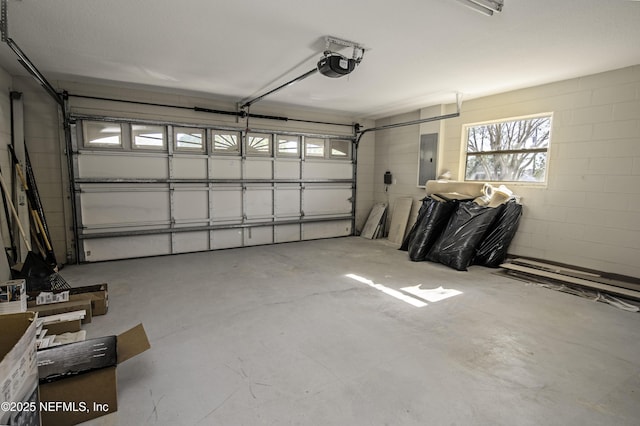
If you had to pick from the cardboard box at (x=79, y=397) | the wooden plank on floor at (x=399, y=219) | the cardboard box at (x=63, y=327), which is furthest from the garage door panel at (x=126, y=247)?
the wooden plank on floor at (x=399, y=219)

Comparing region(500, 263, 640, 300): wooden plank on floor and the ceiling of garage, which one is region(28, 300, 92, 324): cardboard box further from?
region(500, 263, 640, 300): wooden plank on floor

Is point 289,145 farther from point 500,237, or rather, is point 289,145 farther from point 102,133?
point 500,237

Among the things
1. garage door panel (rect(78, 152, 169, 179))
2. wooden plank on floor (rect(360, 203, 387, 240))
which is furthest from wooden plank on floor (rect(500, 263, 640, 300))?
garage door panel (rect(78, 152, 169, 179))

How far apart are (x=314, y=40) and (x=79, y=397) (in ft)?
10.6

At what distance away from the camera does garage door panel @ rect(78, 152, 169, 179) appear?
15.4 ft

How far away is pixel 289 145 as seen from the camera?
6312mm

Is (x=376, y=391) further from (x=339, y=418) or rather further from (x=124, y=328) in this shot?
(x=124, y=328)

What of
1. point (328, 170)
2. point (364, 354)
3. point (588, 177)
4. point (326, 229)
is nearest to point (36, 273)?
point (364, 354)

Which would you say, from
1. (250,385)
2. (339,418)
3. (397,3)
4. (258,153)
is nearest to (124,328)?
(250,385)

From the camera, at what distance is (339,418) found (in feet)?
5.53

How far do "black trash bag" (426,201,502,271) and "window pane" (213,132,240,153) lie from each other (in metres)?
3.88

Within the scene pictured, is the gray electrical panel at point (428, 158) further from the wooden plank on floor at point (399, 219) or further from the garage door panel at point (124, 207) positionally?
the garage door panel at point (124, 207)

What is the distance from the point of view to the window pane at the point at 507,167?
15.0 feet

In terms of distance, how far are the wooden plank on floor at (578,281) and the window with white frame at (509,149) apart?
1.30 meters
